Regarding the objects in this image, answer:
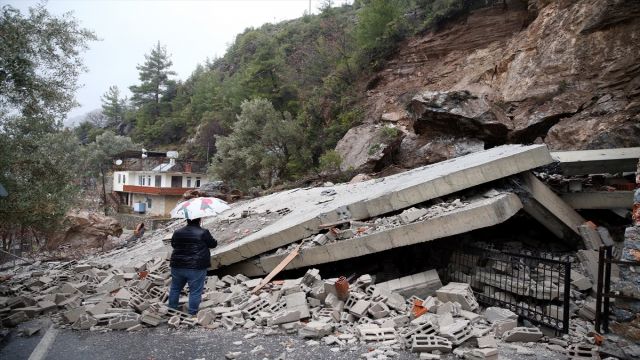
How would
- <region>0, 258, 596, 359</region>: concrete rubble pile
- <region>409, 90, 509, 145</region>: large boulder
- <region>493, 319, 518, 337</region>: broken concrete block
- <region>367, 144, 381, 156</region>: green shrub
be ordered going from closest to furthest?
1. <region>0, 258, 596, 359</region>: concrete rubble pile
2. <region>493, 319, 518, 337</region>: broken concrete block
3. <region>409, 90, 509, 145</region>: large boulder
4. <region>367, 144, 381, 156</region>: green shrub

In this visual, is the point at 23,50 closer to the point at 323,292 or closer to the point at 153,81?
the point at 323,292

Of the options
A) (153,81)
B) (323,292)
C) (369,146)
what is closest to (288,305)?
(323,292)

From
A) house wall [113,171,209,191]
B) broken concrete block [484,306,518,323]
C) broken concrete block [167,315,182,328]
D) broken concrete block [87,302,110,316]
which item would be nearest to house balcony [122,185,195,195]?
house wall [113,171,209,191]

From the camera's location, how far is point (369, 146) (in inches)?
735

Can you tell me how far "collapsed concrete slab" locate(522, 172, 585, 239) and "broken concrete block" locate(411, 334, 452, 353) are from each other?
4023 millimetres

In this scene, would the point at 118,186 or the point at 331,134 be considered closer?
the point at 331,134

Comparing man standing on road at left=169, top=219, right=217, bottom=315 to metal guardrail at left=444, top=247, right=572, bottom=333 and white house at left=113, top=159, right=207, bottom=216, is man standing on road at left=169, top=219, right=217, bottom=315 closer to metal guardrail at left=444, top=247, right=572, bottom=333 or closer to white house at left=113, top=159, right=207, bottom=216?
metal guardrail at left=444, top=247, right=572, bottom=333

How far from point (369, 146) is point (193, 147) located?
106ft


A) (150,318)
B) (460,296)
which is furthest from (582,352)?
(150,318)

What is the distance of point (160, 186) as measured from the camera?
135 ft

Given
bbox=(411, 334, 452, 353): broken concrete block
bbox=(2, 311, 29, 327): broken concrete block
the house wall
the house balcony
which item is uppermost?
bbox=(411, 334, 452, 353): broken concrete block

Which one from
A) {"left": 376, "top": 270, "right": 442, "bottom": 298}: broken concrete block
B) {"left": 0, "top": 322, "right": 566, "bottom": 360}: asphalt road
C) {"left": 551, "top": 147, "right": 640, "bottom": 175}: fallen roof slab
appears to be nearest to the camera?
{"left": 0, "top": 322, "right": 566, "bottom": 360}: asphalt road

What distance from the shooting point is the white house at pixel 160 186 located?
40.1m

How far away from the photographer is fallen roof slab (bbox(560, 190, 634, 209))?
769 cm
